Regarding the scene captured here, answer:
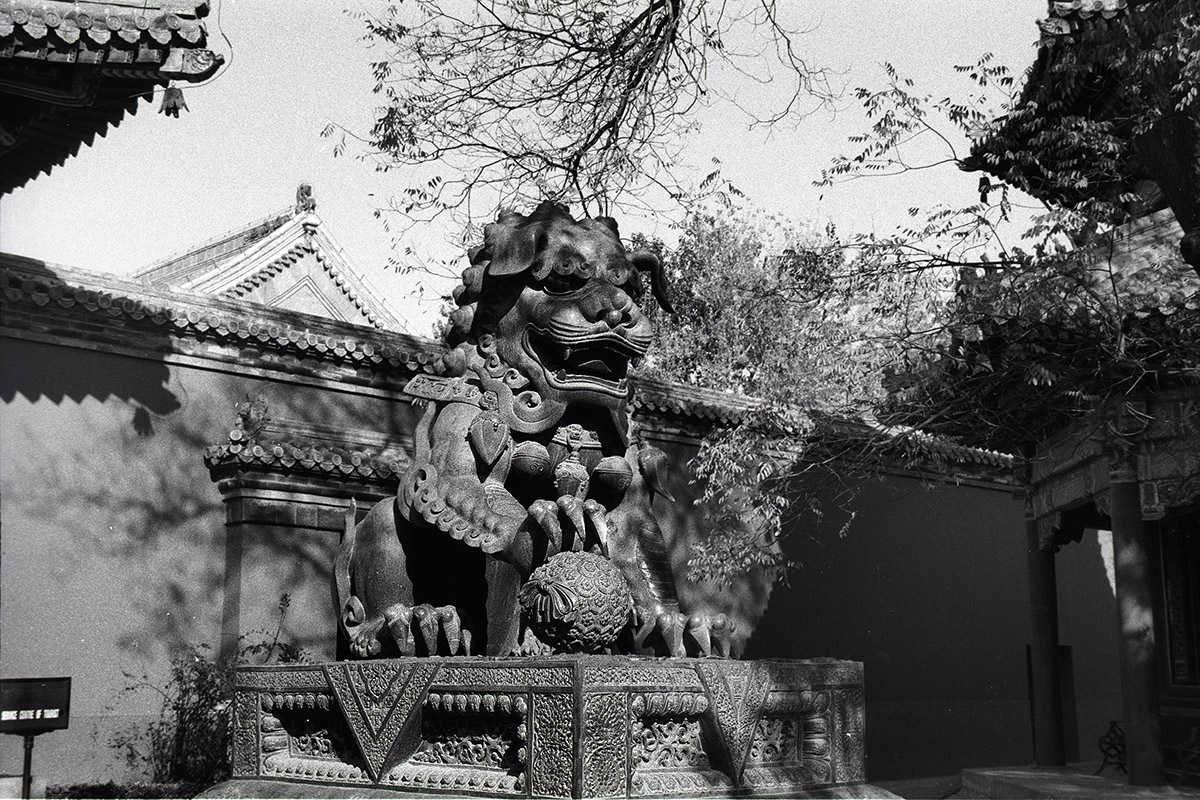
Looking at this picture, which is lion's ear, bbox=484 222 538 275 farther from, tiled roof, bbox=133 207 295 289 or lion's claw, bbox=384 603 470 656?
tiled roof, bbox=133 207 295 289

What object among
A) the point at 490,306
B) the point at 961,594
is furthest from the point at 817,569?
the point at 490,306

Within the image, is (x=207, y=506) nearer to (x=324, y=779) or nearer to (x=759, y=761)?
(x=324, y=779)

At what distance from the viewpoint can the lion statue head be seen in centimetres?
479

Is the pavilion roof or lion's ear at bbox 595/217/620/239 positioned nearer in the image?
lion's ear at bbox 595/217/620/239

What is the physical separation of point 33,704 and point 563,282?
3630mm

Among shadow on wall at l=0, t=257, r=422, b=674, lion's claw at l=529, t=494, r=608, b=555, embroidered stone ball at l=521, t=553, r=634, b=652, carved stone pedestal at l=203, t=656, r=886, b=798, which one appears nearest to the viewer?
carved stone pedestal at l=203, t=656, r=886, b=798

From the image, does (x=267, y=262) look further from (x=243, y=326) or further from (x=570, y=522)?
(x=570, y=522)

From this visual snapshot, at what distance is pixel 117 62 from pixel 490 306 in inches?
115

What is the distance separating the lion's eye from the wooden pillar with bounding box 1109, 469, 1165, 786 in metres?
6.73

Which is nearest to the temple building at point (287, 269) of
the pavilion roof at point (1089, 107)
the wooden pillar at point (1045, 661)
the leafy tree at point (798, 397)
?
the leafy tree at point (798, 397)

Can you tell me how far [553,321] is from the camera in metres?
4.77

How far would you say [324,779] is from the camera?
14.8 feet

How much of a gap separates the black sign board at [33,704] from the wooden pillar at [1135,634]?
24.4ft

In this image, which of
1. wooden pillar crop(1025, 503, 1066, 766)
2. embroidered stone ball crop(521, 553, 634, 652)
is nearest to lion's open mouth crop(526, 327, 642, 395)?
embroidered stone ball crop(521, 553, 634, 652)
